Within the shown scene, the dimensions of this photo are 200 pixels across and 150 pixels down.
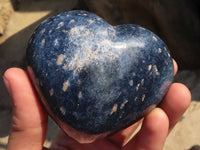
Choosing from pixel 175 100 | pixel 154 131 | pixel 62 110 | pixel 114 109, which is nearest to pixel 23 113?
pixel 62 110

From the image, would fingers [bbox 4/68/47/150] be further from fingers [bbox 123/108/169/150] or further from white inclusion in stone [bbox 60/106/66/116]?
fingers [bbox 123/108/169/150]

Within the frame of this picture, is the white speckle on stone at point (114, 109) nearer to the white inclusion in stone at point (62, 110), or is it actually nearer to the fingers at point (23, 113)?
the white inclusion in stone at point (62, 110)

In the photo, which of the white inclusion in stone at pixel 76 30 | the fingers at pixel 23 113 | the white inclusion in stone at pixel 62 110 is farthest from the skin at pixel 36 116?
the white inclusion in stone at pixel 76 30

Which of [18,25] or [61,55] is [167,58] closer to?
[61,55]

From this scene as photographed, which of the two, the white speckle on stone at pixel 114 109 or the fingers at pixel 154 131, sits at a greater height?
the white speckle on stone at pixel 114 109

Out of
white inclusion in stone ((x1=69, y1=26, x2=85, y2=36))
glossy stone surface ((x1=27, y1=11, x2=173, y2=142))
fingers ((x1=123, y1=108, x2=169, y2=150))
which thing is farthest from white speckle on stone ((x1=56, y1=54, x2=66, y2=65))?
fingers ((x1=123, y1=108, x2=169, y2=150))

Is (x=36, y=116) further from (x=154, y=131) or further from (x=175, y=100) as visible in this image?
(x=175, y=100)

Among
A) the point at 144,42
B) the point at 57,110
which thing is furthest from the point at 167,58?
the point at 57,110
